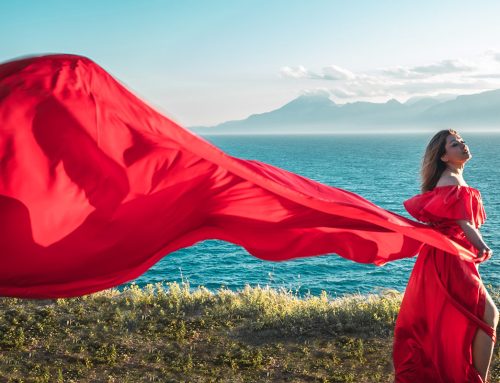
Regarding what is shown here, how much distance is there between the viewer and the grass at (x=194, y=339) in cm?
693

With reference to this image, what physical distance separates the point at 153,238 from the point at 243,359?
3301 millimetres

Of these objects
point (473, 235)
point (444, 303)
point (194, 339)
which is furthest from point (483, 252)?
point (194, 339)

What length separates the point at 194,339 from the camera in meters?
7.89

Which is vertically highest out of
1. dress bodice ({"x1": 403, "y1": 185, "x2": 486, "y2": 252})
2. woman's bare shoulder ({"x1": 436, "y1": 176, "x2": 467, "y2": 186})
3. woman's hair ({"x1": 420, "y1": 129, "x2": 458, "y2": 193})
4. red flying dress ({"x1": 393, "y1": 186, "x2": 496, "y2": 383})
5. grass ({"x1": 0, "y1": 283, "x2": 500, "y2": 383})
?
woman's hair ({"x1": 420, "y1": 129, "x2": 458, "y2": 193})

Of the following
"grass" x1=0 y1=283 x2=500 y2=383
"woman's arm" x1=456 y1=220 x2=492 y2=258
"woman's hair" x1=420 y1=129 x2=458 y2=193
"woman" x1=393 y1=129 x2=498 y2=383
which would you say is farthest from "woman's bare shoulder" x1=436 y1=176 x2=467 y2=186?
"grass" x1=0 y1=283 x2=500 y2=383

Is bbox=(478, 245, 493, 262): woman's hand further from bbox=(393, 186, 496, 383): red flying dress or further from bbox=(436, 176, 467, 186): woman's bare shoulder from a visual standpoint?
bbox=(436, 176, 467, 186): woman's bare shoulder

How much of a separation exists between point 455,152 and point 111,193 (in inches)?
122

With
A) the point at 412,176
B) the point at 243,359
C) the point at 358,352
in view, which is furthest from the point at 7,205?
the point at 412,176

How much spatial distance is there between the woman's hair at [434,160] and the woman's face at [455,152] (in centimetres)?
5

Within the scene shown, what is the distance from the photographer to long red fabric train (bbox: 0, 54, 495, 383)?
3568mm

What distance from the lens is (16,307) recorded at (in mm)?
8961

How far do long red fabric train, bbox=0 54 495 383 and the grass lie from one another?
6.19 ft

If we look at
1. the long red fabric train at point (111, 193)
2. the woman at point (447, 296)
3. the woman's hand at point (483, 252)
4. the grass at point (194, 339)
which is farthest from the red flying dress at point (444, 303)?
the grass at point (194, 339)

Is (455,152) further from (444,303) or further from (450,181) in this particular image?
(444,303)
